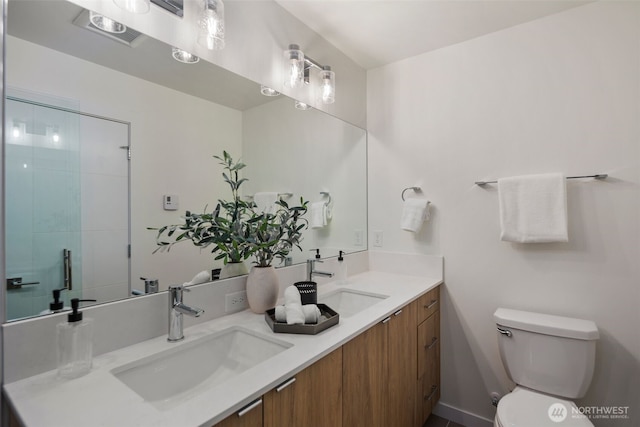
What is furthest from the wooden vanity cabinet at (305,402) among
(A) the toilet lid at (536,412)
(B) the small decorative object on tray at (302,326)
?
→ (A) the toilet lid at (536,412)

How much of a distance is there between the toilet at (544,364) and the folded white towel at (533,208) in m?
0.42

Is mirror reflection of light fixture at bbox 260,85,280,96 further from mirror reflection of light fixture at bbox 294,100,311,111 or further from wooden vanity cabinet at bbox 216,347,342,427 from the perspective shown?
wooden vanity cabinet at bbox 216,347,342,427

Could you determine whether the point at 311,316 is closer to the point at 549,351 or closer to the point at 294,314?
the point at 294,314

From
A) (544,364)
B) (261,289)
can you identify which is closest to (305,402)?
(261,289)

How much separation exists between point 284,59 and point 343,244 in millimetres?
1226

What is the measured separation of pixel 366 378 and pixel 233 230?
807 mm

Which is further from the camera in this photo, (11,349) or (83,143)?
(83,143)

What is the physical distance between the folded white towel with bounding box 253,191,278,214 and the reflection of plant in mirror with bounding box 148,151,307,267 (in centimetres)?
4

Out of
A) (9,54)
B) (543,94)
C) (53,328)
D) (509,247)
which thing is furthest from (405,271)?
(9,54)

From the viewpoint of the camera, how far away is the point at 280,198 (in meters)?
1.73

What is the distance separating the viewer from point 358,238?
92.6 inches

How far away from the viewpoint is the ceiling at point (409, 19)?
165 cm

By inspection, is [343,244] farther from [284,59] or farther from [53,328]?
[53,328]

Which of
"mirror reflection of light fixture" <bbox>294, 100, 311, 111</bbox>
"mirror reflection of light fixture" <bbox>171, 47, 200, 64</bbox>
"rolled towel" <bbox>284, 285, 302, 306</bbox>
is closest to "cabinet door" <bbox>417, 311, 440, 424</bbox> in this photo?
"rolled towel" <bbox>284, 285, 302, 306</bbox>
